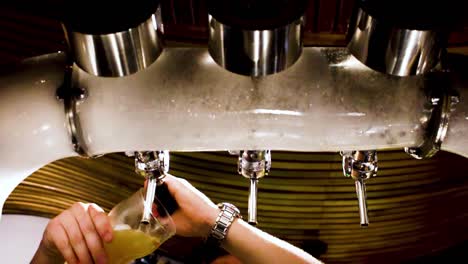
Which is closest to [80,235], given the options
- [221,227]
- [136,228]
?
[136,228]

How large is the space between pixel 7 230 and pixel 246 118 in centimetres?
520

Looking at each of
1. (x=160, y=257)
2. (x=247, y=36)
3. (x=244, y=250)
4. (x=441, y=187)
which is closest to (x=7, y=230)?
(x=160, y=257)

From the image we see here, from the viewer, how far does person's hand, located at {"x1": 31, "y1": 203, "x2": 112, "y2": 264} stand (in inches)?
103

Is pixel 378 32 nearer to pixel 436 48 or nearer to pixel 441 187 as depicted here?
pixel 436 48

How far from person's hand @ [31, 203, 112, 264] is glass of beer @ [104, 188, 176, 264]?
6 cm

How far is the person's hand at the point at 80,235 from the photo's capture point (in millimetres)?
2628

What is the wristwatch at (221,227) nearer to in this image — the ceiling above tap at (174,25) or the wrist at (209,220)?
the wrist at (209,220)

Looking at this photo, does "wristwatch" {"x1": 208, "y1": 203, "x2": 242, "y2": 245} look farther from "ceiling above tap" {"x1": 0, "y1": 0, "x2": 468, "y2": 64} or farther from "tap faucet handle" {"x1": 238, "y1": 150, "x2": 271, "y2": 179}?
"tap faucet handle" {"x1": 238, "y1": 150, "x2": 271, "y2": 179}

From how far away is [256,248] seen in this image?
10.3 ft

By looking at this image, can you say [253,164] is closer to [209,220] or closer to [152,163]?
[152,163]

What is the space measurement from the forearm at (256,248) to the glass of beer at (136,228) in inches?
29.7

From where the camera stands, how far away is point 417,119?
159 centimetres

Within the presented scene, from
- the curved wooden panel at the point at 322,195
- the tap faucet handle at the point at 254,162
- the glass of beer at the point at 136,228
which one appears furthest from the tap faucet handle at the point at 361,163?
the curved wooden panel at the point at 322,195

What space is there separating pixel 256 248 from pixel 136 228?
982 mm
